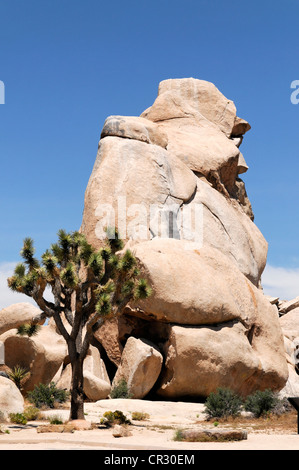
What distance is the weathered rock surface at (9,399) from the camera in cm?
1752

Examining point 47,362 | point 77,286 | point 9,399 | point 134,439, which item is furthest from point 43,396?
point 134,439

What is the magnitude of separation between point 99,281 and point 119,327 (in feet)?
29.4

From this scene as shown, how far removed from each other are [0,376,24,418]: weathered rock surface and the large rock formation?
6.81m

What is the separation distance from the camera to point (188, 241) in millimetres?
28406

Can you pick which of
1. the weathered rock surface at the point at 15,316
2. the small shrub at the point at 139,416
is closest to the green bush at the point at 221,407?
the small shrub at the point at 139,416

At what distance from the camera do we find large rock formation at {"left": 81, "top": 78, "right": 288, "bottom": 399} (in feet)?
81.5

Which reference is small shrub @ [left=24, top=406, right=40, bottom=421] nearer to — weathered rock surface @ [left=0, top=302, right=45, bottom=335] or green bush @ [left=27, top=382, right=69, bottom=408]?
green bush @ [left=27, top=382, right=69, bottom=408]

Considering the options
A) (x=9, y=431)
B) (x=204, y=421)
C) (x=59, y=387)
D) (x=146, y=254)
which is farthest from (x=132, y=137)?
(x=9, y=431)

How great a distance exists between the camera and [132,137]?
3256cm

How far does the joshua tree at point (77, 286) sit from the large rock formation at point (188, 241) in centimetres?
650

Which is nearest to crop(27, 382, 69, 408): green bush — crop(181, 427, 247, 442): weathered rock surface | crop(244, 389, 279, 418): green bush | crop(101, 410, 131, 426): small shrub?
crop(101, 410, 131, 426): small shrub

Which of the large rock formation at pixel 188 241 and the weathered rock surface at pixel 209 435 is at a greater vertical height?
the large rock formation at pixel 188 241

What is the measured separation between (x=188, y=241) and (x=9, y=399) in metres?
12.9

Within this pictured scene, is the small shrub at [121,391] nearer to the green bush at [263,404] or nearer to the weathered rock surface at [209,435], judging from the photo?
the green bush at [263,404]
